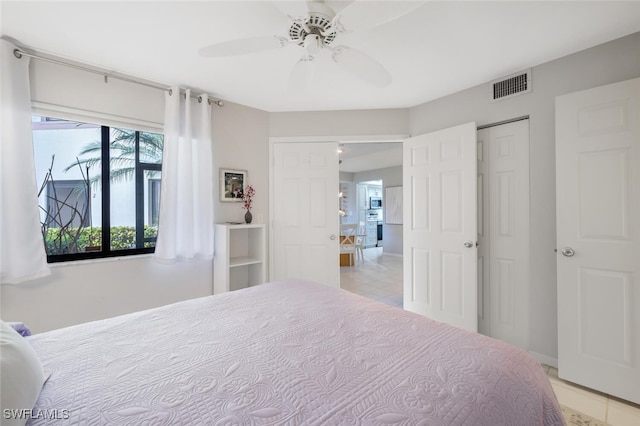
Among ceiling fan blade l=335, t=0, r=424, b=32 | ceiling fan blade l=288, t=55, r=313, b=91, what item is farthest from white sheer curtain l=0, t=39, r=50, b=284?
ceiling fan blade l=335, t=0, r=424, b=32

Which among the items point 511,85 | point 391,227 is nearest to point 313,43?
point 511,85

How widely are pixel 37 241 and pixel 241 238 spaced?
1.65 m

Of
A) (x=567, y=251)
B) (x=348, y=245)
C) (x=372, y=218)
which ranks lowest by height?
(x=348, y=245)

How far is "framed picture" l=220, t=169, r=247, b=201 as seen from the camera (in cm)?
304

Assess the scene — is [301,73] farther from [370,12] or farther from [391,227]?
[391,227]

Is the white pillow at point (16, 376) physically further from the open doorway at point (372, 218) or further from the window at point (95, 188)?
the open doorway at point (372, 218)

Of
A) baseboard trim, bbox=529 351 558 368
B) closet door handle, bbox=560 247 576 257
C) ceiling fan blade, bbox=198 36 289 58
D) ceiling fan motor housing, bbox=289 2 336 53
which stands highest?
ceiling fan motor housing, bbox=289 2 336 53

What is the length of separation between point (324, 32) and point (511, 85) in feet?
6.20

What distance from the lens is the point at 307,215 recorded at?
3.33 metres

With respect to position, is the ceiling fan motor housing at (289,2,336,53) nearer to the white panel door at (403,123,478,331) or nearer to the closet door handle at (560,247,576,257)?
the white panel door at (403,123,478,331)

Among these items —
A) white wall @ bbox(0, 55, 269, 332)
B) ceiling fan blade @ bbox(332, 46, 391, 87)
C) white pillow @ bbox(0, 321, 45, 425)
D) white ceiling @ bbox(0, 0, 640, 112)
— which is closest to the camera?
white pillow @ bbox(0, 321, 45, 425)

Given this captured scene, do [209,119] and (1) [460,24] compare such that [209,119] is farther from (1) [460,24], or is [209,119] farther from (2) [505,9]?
(2) [505,9]

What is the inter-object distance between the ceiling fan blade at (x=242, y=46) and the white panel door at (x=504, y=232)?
2141 millimetres

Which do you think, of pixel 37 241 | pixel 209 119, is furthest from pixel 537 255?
pixel 37 241
